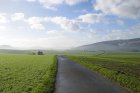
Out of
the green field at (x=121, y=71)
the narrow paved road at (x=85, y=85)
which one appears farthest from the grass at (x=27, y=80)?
the green field at (x=121, y=71)

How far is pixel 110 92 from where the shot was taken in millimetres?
16406

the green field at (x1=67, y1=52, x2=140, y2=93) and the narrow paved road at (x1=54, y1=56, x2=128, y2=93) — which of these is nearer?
the narrow paved road at (x1=54, y1=56, x2=128, y2=93)

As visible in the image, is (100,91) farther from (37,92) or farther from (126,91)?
(37,92)

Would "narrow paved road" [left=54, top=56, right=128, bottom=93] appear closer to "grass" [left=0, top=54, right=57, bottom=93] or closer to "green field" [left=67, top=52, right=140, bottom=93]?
"grass" [left=0, top=54, right=57, bottom=93]

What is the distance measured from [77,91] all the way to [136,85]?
6793 mm

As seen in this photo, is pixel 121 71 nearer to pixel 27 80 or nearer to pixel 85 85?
pixel 85 85

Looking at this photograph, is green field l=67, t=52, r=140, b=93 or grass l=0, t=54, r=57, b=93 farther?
green field l=67, t=52, r=140, b=93

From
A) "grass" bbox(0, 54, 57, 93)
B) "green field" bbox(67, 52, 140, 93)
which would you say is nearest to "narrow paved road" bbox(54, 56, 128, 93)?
"grass" bbox(0, 54, 57, 93)

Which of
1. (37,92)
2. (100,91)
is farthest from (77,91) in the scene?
(37,92)

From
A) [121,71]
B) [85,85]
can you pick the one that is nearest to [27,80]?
[85,85]

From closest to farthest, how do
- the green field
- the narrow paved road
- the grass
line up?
the narrow paved road < the grass < the green field

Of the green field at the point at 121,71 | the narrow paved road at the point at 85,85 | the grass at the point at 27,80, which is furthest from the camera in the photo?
the green field at the point at 121,71

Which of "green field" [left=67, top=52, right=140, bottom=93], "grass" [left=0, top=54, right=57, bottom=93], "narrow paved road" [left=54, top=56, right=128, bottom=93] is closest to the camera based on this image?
"narrow paved road" [left=54, top=56, right=128, bottom=93]

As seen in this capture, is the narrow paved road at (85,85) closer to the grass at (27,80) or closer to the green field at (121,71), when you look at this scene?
the grass at (27,80)
